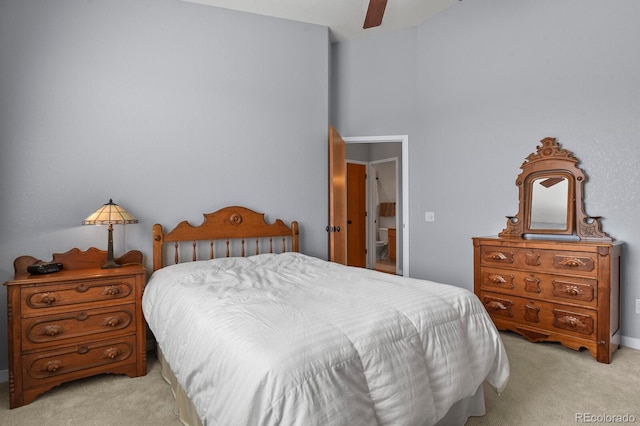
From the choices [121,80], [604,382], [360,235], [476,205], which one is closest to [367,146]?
[360,235]

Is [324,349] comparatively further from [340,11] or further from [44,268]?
[340,11]

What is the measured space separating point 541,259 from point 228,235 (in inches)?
107

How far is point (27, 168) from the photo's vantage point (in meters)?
2.62

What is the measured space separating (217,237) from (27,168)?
149 cm

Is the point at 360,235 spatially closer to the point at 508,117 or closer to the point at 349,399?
the point at 508,117

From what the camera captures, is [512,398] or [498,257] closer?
[512,398]

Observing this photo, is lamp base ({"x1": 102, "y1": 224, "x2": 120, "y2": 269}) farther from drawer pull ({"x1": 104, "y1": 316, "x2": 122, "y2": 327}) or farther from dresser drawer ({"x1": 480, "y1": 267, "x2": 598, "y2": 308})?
dresser drawer ({"x1": 480, "y1": 267, "x2": 598, "y2": 308})

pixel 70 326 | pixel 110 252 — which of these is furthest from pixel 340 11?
pixel 70 326

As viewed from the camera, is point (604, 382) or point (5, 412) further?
point (604, 382)

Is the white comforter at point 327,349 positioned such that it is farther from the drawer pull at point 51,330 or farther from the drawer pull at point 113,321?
the drawer pull at point 51,330

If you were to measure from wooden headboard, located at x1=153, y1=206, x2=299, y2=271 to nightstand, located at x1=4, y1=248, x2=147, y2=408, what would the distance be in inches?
19.6

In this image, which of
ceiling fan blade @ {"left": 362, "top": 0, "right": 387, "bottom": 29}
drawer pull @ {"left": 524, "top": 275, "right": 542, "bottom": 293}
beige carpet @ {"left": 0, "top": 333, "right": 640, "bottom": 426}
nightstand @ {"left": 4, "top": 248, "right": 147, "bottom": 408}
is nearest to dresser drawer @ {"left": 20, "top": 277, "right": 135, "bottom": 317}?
nightstand @ {"left": 4, "top": 248, "right": 147, "bottom": 408}

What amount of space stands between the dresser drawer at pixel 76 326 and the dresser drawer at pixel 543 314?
2.98 metres

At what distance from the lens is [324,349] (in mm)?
1261
